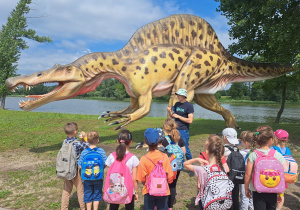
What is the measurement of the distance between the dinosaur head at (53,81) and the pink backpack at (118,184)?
3.54 m

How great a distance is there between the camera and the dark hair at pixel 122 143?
7.38 feet

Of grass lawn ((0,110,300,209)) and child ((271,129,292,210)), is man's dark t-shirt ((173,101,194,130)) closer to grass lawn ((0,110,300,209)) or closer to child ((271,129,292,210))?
grass lawn ((0,110,300,209))

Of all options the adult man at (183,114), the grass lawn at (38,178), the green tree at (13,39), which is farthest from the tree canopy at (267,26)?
the green tree at (13,39)

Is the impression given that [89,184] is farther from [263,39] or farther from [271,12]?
[263,39]

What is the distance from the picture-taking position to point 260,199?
2166mm

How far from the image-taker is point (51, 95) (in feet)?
17.0

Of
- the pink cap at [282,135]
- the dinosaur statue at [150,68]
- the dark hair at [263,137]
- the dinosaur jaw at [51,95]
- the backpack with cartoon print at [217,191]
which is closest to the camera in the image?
the backpack with cartoon print at [217,191]

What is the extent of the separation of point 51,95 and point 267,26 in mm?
6034

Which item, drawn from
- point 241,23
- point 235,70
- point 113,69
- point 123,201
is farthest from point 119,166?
point 241,23

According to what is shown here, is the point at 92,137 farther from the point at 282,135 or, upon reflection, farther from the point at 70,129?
the point at 282,135

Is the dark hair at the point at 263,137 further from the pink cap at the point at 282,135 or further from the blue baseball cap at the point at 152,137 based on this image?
the blue baseball cap at the point at 152,137

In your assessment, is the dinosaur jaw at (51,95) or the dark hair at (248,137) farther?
the dinosaur jaw at (51,95)

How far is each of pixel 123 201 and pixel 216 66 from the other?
5.14m

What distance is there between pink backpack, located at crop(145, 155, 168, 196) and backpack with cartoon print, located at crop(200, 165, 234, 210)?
39 centimetres
